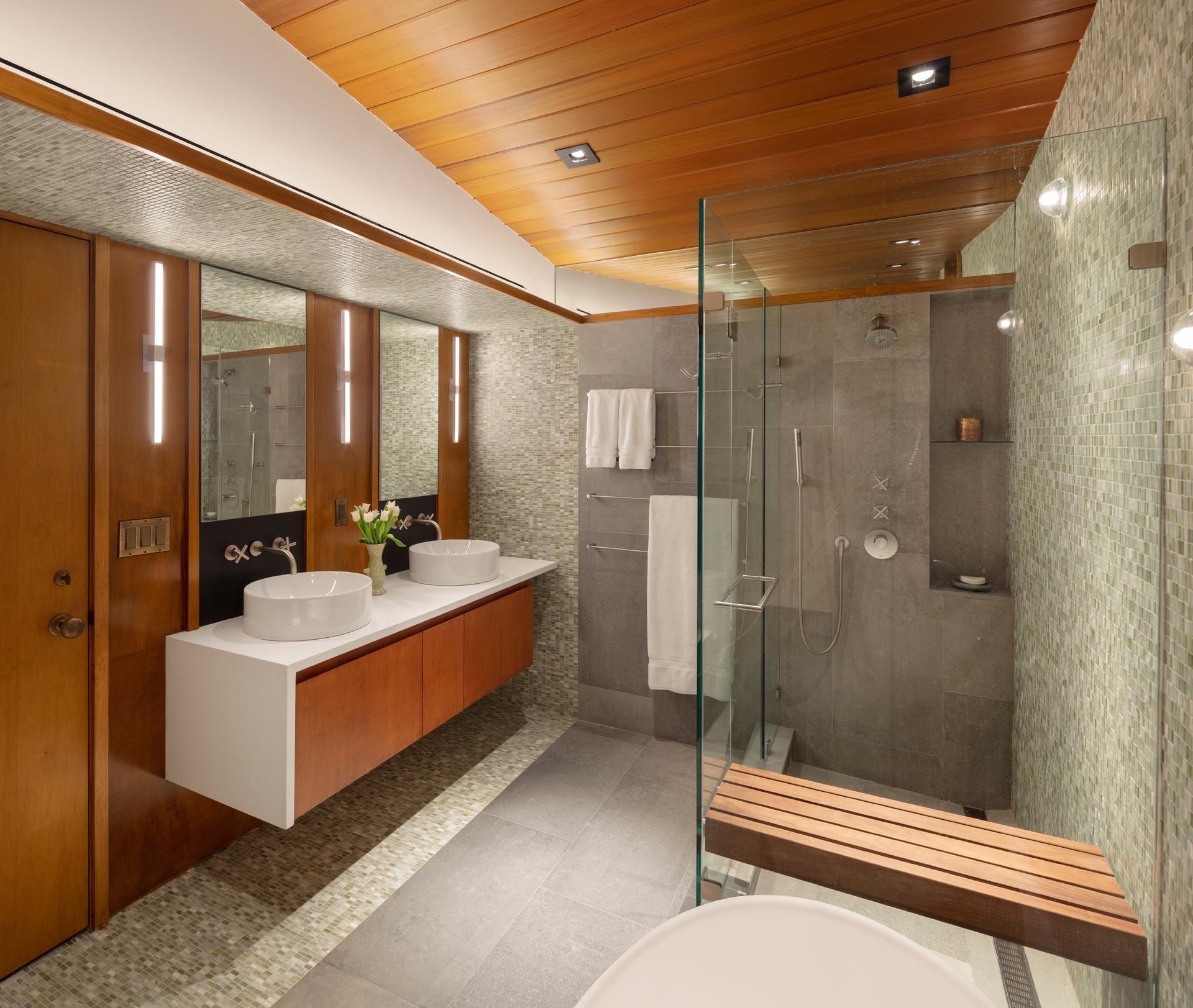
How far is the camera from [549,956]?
1.79 meters

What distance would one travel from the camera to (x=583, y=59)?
163cm

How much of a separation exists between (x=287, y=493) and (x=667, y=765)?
2.13 m

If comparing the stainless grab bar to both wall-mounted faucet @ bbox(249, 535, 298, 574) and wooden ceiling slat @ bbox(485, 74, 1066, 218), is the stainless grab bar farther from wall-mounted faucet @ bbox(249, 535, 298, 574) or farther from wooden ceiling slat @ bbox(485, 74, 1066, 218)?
wall-mounted faucet @ bbox(249, 535, 298, 574)

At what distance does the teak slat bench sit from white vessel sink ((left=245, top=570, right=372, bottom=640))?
1418 millimetres

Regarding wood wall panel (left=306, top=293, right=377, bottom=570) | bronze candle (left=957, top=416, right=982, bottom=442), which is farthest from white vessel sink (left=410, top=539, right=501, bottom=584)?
bronze candle (left=957, top=416, right=982, bottom=442)

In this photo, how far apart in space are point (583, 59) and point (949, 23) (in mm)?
901

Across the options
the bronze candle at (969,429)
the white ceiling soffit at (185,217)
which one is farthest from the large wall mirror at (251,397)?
the bronze candle at (969,429)

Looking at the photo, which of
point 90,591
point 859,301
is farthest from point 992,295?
point 90,591

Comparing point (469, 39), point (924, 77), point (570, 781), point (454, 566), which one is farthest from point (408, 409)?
point (924, 77)

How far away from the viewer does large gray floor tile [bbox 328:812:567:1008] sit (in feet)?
5.64

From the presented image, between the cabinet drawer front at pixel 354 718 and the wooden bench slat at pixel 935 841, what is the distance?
1353 mm

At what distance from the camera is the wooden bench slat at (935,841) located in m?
1.14

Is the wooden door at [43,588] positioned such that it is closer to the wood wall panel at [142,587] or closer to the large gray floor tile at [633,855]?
the wood wall panel at [142,587]

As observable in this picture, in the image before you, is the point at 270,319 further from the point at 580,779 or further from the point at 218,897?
the point at 580,779
